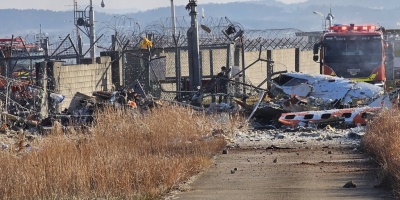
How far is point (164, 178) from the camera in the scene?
13000mm

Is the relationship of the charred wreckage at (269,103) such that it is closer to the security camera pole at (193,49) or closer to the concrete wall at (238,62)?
the security camera pole at (193,49)

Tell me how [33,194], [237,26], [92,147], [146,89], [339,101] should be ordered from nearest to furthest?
[33,194] → [92,147] → [339,101] → [146,89] → [237,26]

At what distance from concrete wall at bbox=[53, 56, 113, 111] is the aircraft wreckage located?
434 cm

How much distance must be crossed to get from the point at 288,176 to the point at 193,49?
1321 cm

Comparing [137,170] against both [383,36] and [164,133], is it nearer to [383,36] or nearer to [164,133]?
[164,133]

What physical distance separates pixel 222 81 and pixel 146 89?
2.32m

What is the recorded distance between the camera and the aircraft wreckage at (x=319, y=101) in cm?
2230

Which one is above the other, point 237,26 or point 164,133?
point 237,26

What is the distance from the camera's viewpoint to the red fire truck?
105 feet

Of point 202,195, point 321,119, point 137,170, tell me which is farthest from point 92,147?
point 321,119

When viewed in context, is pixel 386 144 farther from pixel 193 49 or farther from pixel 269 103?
pixel 193 49

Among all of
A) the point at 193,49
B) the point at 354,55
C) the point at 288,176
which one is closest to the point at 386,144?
the point at 288,176

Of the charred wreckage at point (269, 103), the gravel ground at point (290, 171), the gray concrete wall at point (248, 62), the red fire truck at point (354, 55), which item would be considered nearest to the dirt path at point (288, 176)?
the gravel ground at point (290, 171)

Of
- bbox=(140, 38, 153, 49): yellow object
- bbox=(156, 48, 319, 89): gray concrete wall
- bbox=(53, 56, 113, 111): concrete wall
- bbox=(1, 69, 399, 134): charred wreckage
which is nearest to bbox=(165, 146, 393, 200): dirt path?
bbox=(1, 69, 399, 134): charred wreckage
